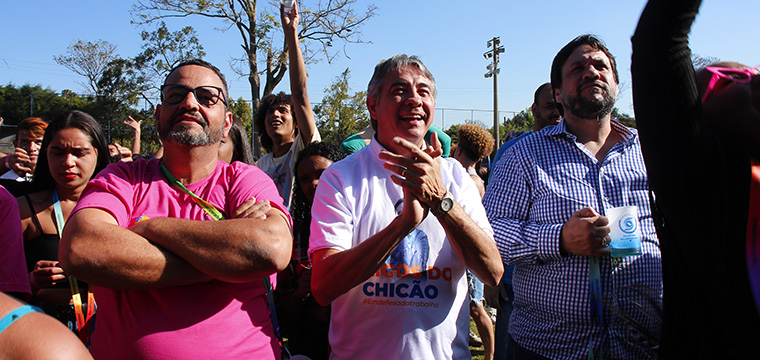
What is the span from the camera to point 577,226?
2.19 metres

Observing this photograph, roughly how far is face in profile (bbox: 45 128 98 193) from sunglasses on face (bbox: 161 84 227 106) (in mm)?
1099

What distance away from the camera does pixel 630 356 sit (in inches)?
87.4

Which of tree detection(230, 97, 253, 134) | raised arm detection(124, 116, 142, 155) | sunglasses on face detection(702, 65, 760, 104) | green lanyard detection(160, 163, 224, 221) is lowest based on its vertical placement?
green lanyard detection(160, 163, 224, 221)

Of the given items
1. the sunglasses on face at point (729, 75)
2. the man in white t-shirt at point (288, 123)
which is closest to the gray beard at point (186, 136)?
the man in white t-shirt at point (288, 123)

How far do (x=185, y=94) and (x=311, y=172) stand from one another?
1126 millimetres

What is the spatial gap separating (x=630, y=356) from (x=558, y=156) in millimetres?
971

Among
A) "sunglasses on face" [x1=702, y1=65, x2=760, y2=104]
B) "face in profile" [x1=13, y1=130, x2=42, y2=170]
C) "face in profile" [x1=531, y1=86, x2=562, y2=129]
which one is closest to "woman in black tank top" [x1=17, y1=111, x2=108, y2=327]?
"face in profile" [x1=13, y1=130, x2=42, y2=170]

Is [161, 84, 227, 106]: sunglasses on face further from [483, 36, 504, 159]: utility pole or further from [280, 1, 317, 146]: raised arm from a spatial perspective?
[483, 36, 504, 159]: utility pole

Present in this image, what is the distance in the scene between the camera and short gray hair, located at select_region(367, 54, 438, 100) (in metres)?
2.35

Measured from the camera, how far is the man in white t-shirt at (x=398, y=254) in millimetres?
1881

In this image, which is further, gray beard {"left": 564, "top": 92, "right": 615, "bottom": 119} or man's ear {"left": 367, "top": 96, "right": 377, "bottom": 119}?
gray beard {"left": 564, "top": 92, "right": 615, "bottom": 119}

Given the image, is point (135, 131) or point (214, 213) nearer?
point (214, 213)

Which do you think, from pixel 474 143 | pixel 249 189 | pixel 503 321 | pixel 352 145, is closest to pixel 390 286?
pixel 249 189

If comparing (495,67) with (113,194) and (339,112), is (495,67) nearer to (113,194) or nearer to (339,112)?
(339,112)
